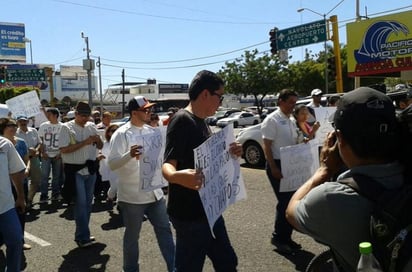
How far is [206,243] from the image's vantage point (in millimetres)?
3008

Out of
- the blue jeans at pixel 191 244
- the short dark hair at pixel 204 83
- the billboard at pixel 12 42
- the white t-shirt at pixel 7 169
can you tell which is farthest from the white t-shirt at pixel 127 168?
the billboard at pixel 12 42

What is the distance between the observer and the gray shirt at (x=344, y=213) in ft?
5.26

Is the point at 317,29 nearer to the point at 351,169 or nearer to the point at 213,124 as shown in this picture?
the point at 351,169

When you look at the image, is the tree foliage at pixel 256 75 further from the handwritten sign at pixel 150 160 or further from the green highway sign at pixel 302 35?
the handwritten sign at pixel 150 160

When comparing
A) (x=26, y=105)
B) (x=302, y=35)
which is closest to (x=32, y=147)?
(x=26, y=105)

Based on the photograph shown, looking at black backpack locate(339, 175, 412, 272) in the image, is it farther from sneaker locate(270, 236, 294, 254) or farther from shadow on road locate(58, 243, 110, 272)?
shadow on road locate(58, 243, 110, 272)

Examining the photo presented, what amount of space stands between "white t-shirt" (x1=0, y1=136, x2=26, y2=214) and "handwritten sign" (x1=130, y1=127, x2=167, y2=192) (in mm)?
1066

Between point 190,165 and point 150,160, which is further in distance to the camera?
point 150,160

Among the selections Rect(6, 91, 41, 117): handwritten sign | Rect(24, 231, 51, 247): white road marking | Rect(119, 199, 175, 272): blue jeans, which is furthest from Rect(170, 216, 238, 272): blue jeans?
Rect(6, 91, 41, 117): handwritten sign

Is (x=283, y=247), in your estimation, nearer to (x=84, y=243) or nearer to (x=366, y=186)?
(x=84, y=243)

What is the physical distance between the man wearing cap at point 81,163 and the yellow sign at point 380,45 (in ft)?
45.1

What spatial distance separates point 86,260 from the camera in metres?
5.37

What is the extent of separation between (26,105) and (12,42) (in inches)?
2755

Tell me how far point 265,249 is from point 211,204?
2.67 m
